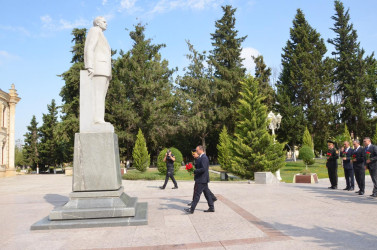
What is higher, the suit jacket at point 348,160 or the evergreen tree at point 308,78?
the evergreen tree at point 308,78

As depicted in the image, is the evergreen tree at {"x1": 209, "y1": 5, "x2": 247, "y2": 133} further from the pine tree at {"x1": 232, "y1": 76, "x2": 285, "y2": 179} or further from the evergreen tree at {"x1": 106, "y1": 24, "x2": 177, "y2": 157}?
the pine tree at {"x1": 232, "y1": 76, "x2": 285, "y2": 179}

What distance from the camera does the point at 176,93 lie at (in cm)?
3831

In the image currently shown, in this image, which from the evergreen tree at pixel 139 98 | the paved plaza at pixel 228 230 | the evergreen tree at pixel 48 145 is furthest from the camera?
the evergreen tree at pixel 48 145

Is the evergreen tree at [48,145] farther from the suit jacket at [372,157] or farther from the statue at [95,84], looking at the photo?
the suit jacket at [372,157]

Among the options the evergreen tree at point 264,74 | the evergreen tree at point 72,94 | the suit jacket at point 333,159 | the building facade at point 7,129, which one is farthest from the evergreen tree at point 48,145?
the suit jacket at point 333,159

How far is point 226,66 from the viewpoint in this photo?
4175 cm

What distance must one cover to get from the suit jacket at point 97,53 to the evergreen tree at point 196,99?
28813 millimetres

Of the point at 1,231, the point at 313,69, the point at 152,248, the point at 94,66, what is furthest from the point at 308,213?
the point at 313,69

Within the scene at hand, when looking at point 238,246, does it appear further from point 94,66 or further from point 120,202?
point 94,66

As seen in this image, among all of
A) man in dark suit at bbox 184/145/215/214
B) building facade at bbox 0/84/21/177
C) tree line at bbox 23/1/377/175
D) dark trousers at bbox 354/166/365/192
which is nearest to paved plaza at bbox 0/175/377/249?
man in dark suit at bbox 184/145/215/214

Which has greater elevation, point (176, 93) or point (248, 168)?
point (176, 93)

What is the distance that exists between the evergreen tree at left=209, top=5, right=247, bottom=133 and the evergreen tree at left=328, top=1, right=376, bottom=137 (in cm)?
1587

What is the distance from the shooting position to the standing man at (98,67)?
6.78 metres

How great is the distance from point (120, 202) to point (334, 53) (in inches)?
1885
